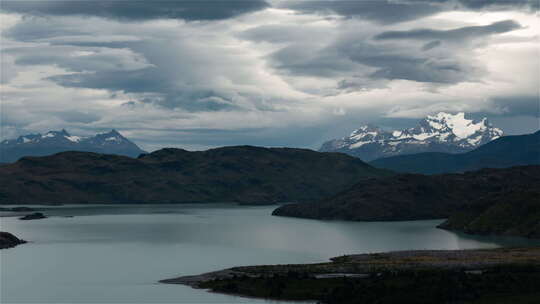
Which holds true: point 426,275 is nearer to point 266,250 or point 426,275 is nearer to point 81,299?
point 81,299

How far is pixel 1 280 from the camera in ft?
464

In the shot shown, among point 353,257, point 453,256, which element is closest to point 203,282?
point 353,257

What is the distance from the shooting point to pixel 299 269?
146m

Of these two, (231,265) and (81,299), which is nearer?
(81,299)

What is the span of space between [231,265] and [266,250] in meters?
35.0

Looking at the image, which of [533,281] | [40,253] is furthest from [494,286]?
[40,253]

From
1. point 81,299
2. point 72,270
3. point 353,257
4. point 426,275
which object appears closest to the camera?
point 81,299

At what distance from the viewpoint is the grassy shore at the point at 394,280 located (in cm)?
11562

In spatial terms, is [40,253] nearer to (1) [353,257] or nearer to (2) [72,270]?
(2) [72,270]

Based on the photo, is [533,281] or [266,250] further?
[266,250]

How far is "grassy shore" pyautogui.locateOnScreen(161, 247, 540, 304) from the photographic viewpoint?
116 m

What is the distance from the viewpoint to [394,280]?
420 feet

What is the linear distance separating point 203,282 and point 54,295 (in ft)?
85.6

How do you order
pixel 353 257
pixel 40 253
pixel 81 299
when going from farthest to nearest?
pixel 40 253 < pixel 353 257 < pixel 81 299
